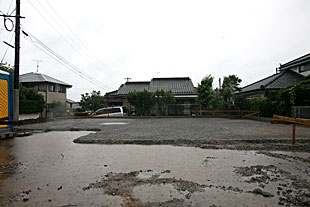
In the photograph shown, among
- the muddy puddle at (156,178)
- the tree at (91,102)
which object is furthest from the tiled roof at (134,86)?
the muddy puddle at (156,178)

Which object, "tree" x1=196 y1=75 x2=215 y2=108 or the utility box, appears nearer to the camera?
the utility box

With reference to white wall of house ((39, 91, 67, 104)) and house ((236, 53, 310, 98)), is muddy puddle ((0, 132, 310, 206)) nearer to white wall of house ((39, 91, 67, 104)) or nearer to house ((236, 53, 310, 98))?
house ((236, 53, 310, 98))

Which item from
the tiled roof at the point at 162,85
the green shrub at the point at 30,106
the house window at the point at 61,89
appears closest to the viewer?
the green shrub at the point at 30,106

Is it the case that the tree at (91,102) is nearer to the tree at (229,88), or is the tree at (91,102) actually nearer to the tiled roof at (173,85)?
the tiled roof at (173,85)

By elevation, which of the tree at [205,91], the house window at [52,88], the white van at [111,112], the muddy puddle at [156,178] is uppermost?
the house window at [52,88]

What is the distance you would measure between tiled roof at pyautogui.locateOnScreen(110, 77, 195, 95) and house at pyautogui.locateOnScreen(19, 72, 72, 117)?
774 cm

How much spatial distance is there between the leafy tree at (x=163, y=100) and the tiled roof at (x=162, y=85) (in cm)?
549

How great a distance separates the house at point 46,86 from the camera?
22672mm

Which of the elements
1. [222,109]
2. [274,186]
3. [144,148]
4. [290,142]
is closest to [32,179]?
[144,148]

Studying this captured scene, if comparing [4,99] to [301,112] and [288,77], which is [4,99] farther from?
[288,77]

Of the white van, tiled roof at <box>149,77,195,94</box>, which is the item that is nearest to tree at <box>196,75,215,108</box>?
tiled roof at <box>149,77,195,94</box>

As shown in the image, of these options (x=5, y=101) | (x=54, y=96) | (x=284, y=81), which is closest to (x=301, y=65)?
(x=284, y=81)

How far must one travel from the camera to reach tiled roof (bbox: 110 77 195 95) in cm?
2386

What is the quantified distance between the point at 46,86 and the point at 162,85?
14335 millimetres
